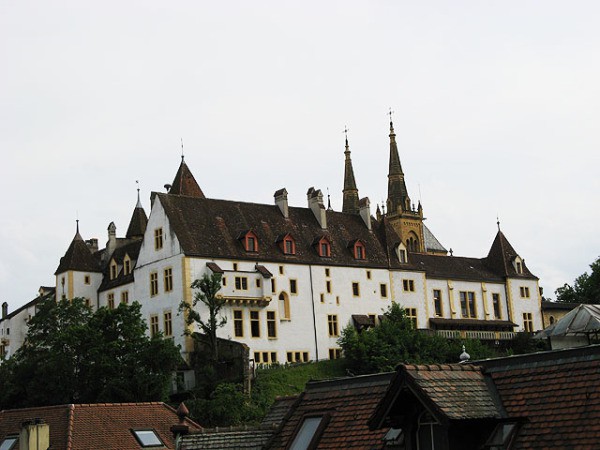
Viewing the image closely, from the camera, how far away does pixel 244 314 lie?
74438 mm

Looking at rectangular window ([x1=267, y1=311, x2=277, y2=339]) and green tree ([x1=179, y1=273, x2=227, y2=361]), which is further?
rectangular window ([x1=267, y1=311, x2=277, y2=339])

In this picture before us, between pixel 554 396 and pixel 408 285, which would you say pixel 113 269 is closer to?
pixel 408 285

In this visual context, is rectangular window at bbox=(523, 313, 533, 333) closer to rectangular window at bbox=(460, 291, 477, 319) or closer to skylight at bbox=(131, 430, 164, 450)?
rectangular window at bbox=(460, 291, 477, 319)

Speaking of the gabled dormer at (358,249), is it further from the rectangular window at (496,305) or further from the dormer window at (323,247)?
the rectangular window at (496,305)

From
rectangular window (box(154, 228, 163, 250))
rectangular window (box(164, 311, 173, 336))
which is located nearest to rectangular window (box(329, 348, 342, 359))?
rectangular window (box(164, 311, 173, 336))

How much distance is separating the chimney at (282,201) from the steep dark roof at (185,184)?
25.5ft

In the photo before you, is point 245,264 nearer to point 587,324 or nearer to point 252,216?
point 252,216

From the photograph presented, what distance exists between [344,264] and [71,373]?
26.7 meters

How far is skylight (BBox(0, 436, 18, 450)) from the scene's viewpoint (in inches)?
1515

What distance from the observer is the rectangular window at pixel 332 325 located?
79312 mm

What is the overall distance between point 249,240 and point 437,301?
19.1 m

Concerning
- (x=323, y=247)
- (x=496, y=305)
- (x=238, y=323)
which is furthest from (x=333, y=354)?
(x=496, y=305)

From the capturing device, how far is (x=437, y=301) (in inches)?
3455

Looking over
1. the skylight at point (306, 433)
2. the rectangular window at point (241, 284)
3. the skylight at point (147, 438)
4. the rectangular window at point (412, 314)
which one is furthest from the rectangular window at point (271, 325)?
the skylight at point (306, 433)
